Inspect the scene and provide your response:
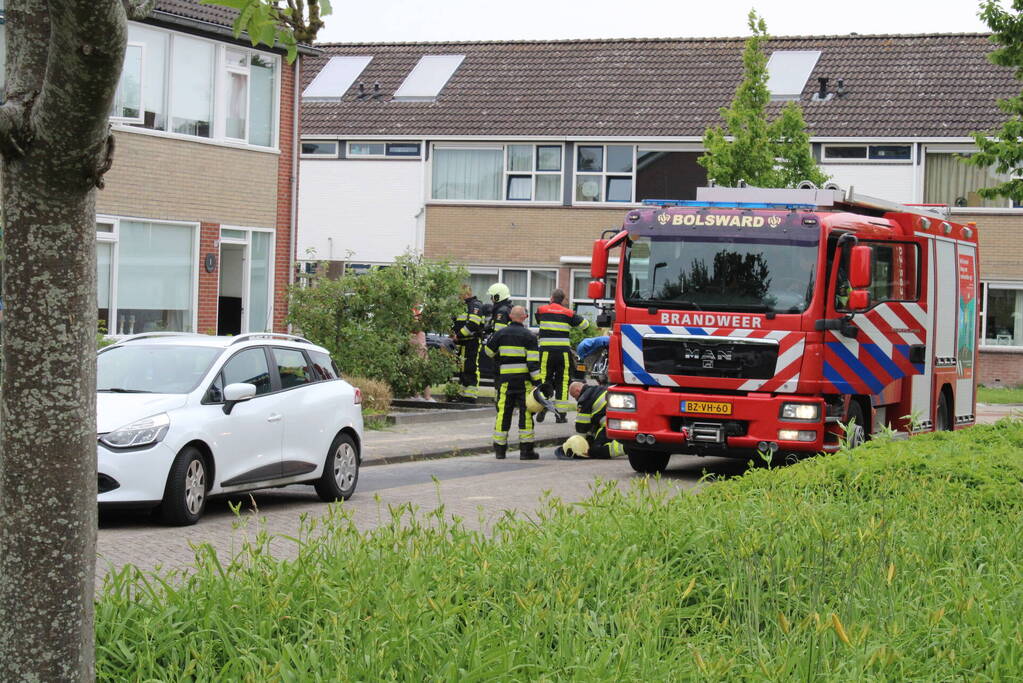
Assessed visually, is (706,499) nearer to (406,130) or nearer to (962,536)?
(962,536)

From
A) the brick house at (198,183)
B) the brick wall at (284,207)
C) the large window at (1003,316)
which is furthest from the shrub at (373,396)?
the large window at (1003,316)

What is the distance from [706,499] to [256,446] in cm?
525

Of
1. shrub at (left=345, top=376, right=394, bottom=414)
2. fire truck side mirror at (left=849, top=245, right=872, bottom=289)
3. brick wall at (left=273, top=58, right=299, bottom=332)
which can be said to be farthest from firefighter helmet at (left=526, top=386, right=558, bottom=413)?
brick wall at (left=273, top=58, right=299, bottom=332)

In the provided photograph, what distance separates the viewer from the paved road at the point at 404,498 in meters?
9.70

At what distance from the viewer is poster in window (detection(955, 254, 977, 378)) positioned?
18281mm

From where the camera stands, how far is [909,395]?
53.2 feet

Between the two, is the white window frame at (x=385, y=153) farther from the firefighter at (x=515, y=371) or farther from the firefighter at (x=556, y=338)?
the firefighter at (x=515, y=371)

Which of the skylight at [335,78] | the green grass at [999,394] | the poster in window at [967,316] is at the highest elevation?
the skylight at [335,78]

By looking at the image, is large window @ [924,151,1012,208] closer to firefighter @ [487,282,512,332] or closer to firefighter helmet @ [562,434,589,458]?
firefighter @ [487,282,512,332]

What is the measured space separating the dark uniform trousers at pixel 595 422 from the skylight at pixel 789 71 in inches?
795

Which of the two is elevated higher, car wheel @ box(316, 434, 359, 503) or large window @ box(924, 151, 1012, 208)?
large window @ box(924, 151, 1012, 208)

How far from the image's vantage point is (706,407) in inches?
580

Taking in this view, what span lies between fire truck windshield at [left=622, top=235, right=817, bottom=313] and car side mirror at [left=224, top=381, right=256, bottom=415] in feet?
16.1

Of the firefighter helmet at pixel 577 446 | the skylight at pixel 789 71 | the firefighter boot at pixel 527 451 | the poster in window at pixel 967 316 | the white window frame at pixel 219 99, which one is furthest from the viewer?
the skylight at pixel 789 71
